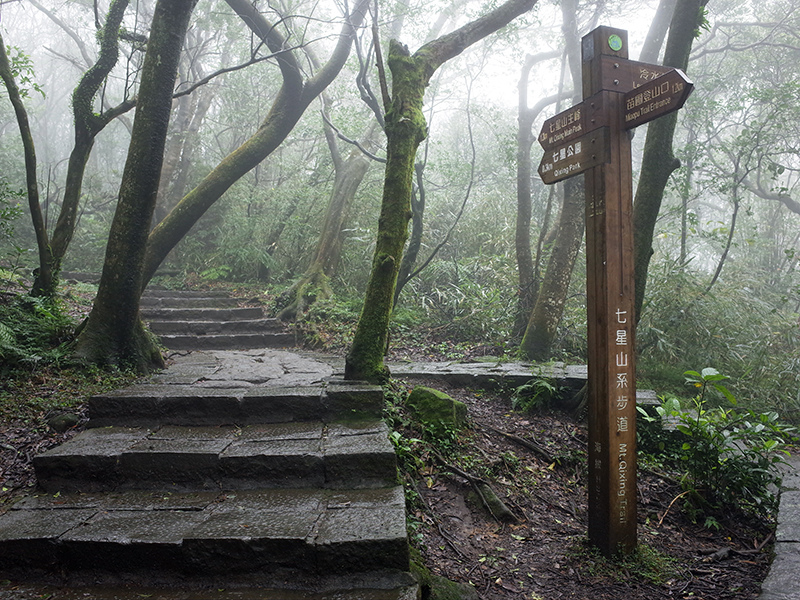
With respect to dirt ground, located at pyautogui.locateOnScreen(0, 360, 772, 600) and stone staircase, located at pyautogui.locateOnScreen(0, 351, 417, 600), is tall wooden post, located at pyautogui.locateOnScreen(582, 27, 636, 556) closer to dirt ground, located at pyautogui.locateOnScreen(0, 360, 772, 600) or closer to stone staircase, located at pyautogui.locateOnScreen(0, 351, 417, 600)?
dirt ground, located at pyautogui.locateOnScreen(0, 360, 772, 600)

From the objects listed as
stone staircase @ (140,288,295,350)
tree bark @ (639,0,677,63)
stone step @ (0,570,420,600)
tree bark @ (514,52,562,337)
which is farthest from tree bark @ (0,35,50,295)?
tree bark @ (639,0,677,63)

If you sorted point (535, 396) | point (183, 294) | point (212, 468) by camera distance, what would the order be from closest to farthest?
point (212, 468) → point (535, 396) → point (183, 294)

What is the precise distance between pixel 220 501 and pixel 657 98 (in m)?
3.34

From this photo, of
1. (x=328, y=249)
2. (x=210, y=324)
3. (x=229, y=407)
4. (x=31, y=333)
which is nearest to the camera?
(x=229, y=407)

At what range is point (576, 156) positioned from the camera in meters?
3.05

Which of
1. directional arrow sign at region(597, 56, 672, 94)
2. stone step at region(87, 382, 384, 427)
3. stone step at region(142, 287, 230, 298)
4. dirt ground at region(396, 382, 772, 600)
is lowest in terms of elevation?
dirt ground at region(396, 382, 772, 600)

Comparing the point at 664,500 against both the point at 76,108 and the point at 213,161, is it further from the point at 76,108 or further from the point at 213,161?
the point at 213,161

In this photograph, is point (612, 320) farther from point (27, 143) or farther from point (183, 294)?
point (183, 294)

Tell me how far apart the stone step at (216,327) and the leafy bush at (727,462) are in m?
5.83

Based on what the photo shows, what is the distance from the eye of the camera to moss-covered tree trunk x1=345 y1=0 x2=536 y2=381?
409 cm

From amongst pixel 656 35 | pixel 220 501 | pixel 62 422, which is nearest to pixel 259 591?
pixel 220 501

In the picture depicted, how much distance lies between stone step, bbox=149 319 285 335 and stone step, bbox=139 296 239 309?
42.3 inches

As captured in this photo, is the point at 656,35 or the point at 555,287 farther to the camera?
the point at 656,35

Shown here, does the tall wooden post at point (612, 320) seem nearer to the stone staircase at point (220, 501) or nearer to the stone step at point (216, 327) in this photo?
the stone staircase at point (220, 501)
